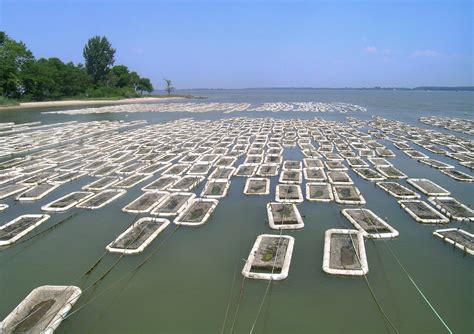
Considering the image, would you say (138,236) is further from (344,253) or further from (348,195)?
(348,195)

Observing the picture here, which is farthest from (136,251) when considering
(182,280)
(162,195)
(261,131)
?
(261,131)

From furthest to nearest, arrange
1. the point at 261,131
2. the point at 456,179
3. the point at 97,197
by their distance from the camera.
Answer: the point at 261,131 < the point at 456,179 < the point at 97,197

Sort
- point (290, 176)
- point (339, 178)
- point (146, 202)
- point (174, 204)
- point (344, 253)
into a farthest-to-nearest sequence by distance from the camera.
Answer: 1. point (290, 176)
2. point (339, 178)
3. point (146, 202)
4. point (174, 204)
5. point (344, 253)

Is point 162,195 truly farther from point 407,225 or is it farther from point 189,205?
point 407,225

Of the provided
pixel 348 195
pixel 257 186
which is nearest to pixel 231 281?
pixel 257 186

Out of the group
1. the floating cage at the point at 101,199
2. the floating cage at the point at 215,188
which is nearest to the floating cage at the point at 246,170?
the floating cage at the point at 215,188
